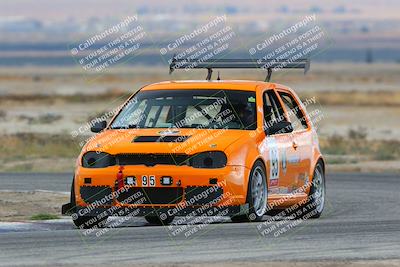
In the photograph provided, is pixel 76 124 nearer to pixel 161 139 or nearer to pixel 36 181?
pixel 36 181

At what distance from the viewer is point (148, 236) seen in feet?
44.0

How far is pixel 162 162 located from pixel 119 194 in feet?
1.84

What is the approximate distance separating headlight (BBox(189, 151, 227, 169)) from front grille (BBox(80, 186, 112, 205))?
0.94m

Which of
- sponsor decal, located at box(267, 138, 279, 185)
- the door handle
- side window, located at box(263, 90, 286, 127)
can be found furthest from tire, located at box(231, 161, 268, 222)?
the door handle

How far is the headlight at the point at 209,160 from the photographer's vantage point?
14633 millimetres

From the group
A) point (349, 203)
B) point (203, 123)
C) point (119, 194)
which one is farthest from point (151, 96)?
point (349, 203)

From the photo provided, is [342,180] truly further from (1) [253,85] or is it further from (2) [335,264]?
(2) [335,264]

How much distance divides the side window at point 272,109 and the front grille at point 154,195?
203 centimetres

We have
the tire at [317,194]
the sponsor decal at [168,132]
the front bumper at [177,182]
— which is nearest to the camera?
the front bumper at [177,182]

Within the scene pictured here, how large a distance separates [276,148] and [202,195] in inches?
62.9

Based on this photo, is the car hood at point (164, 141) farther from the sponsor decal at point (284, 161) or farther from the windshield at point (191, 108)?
the sponsor decal at point (284, 161)

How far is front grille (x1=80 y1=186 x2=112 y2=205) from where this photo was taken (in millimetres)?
14664

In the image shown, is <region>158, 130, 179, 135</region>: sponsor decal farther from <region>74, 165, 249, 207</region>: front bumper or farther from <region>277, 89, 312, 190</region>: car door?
<region>277, 89, 312, 190</region>: car door

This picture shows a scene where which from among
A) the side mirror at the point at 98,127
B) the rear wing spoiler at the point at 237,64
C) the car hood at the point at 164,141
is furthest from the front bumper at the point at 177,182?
the rear wing spoiler at the point at 237,64
